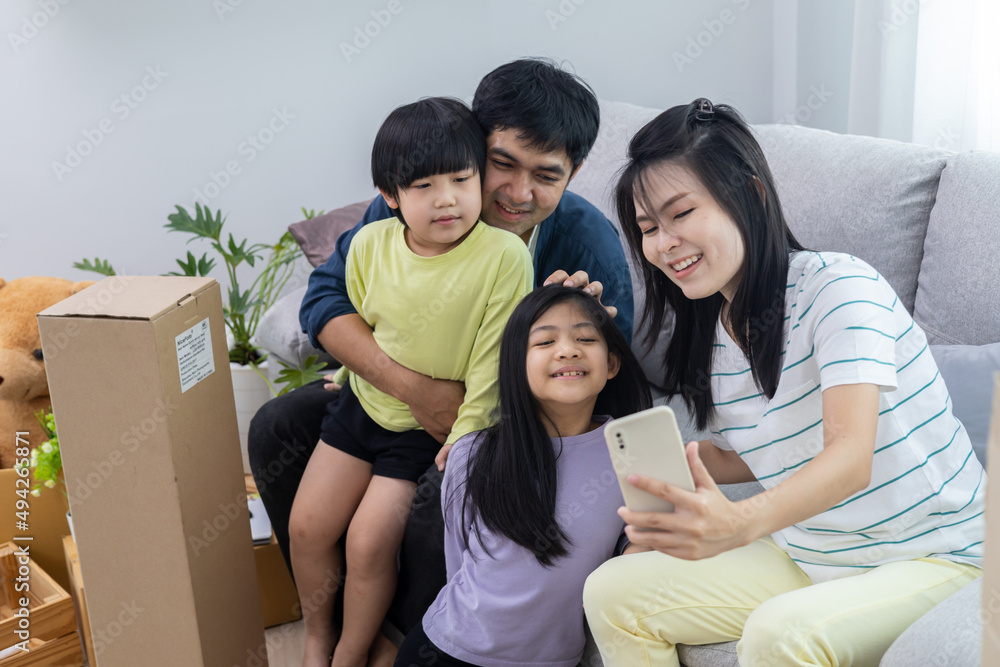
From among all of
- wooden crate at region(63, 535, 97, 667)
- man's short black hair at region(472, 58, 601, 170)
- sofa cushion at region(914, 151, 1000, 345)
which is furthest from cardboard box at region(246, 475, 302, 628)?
sofa cushion at region(914, 151, 1000, 345)

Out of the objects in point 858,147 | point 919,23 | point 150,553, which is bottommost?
point 150,553

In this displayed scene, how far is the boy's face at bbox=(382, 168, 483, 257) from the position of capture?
4.28ft

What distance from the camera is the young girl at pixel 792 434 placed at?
2.99 feet

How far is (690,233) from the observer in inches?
40.9

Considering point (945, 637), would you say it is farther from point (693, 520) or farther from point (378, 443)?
point (378, 443)

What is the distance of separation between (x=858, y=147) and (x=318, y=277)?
1.05 metres

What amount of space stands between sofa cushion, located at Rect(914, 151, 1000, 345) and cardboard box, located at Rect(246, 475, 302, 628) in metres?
1.32

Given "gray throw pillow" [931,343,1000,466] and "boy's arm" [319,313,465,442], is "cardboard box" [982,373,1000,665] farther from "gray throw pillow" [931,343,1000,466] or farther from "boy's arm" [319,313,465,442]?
"boy's arm" [319,313,465,442]

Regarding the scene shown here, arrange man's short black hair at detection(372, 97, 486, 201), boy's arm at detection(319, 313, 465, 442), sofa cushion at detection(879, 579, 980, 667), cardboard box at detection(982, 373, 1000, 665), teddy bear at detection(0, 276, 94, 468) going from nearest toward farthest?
cardboard box at detection(982, 373, 1000, 665), sofa cushion at detection(879, 579, 980, 667), man's short black hair at detection(372, 97, 486, 201), boy's arm at detection(319, 313, 465, 442), teddy bear at detection(0, 276, 94, 468)

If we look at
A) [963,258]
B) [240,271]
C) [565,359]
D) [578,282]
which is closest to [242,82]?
[240,271]

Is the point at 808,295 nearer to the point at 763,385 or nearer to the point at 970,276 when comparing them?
the point at 763,385

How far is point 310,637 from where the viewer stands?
149 centimetres

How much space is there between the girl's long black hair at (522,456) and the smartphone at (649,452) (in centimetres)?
34

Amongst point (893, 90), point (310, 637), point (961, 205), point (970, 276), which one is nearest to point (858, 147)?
point (961, 205)
